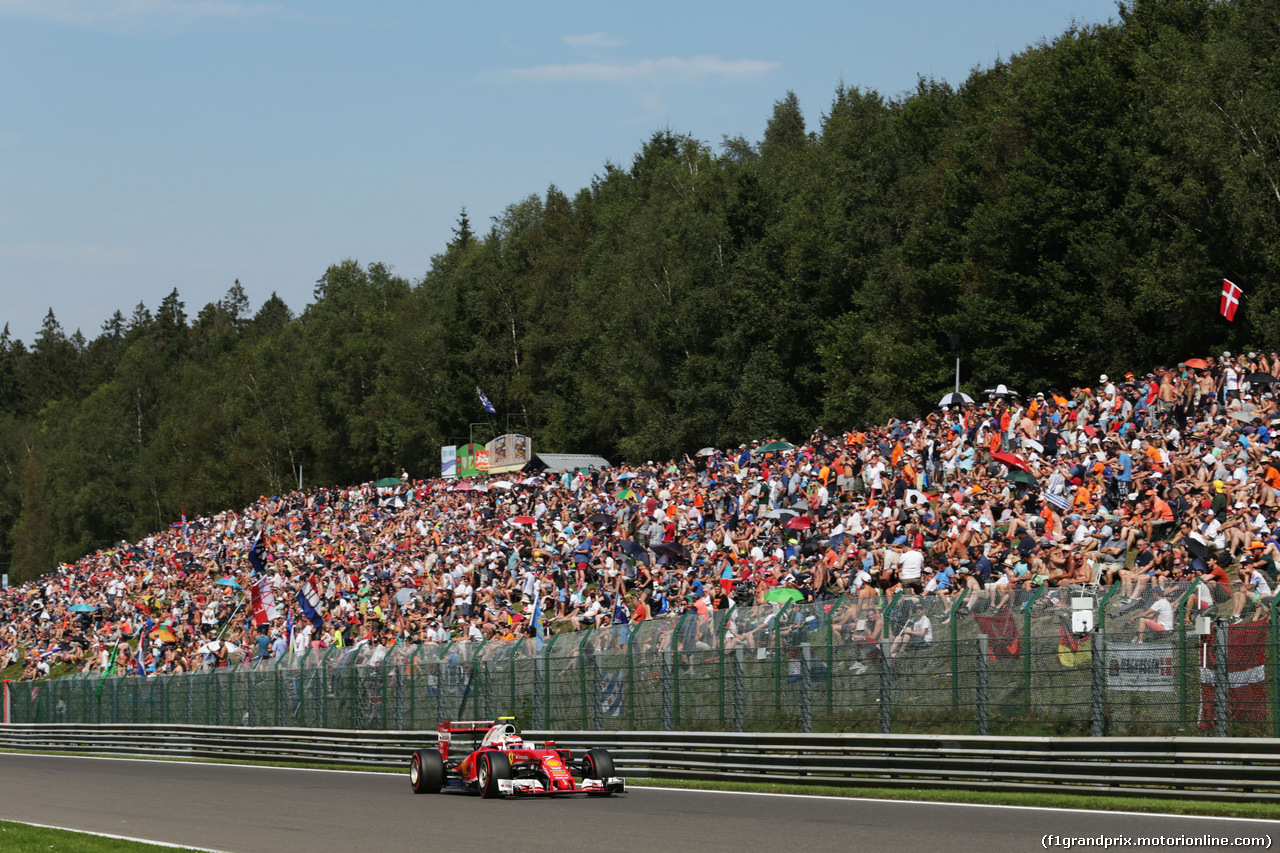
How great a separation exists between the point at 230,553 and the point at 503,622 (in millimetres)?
24477

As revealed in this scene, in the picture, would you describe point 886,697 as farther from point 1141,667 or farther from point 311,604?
point 311,604

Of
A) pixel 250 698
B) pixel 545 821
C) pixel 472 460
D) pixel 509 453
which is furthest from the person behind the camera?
pixel 472 460

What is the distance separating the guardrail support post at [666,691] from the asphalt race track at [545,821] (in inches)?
70.1

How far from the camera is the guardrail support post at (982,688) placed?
15.0m

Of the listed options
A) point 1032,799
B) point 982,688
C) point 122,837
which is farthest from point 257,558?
point 1032,799

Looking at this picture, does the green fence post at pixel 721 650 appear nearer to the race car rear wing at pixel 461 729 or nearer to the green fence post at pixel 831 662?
the green fence post at pixel 831 662

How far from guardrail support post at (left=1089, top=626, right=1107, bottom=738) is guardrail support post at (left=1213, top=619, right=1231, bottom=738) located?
1211 millimetres

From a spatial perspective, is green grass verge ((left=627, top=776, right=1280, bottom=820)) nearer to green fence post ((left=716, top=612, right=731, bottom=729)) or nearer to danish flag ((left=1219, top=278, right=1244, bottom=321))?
green fence post ((left=716, top=612, right=731, bottom=729))

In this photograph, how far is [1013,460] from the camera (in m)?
23.6

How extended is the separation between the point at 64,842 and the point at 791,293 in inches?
2075

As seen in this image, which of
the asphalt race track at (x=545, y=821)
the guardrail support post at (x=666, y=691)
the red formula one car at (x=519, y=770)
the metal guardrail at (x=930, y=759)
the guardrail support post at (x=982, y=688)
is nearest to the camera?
the asphalt race track at (x=545, y=821)

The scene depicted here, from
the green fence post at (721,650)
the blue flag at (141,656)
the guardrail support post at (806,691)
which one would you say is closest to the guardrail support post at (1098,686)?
the guardrail support post at (806,691)

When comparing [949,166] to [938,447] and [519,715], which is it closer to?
[938,447]

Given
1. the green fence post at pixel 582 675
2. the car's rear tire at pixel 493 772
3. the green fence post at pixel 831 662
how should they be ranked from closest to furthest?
the car's rear tire at pixel 493 772
the green fence post at pixel 831 662
the green fence post at pixel 582 675
